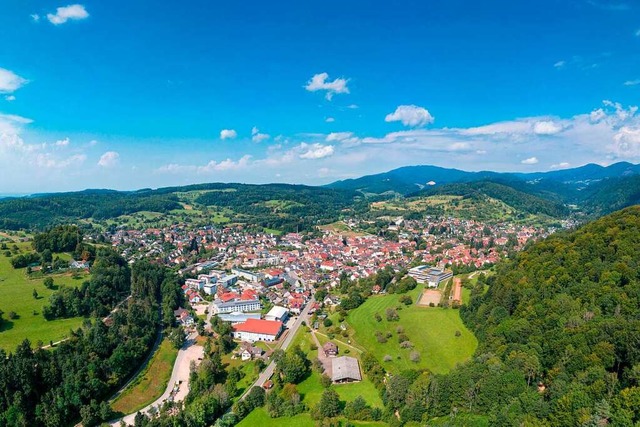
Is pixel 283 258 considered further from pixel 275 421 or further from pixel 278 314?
pixel 275 421

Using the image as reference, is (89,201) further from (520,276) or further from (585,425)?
(585,425)

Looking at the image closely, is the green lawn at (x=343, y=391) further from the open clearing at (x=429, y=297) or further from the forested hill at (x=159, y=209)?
the forested hill at (x=159, y=209)

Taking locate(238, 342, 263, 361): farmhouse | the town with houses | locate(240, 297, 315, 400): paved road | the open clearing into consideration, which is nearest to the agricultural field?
the town with houses

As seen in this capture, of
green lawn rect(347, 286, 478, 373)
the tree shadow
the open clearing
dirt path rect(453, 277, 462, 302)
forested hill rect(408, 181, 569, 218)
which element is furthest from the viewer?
forested hill rect(408, 181, 569, 218)

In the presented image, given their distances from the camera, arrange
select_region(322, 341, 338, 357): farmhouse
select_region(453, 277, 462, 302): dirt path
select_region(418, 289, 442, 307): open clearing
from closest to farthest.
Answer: select_region(322, 341, 338, 357): farmhouse, select_region(418, 289, 442, 307): open clearing, select_region(453, 277, 462, 302): dirt path

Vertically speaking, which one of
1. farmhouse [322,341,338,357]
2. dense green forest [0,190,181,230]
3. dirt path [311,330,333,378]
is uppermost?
dense green forest [0,190,181,230]

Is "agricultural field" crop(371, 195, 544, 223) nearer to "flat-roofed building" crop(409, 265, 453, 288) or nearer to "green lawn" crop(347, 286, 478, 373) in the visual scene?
"flat-roofed building" crop(409, 265, 453, 288)

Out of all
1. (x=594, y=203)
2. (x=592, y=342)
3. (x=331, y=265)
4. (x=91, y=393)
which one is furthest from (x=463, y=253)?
(x=594, y=203)

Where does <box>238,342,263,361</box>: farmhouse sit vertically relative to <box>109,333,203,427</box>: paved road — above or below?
above
